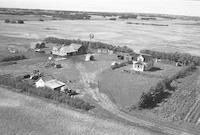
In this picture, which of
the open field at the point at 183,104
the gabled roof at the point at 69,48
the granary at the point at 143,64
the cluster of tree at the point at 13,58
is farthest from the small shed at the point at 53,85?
the gabled roof at the point at 69,48

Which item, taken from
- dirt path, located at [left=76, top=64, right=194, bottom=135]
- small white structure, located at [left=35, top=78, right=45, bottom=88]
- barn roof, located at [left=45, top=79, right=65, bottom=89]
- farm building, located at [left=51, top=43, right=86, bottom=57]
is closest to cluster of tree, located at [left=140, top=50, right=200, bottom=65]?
farm building, located at [left=51, top=43, right=86, bottom=57]

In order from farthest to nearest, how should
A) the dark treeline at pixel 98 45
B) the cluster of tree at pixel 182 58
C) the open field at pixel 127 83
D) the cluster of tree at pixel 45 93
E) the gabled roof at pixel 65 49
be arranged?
the dark treeline at pixel 98 45 → the gabled roof at pixel 65 49 → the cluster of tree at pixel 182 58 → the open field at pixel 127 83 → the cluster of tree at pixel 45 93

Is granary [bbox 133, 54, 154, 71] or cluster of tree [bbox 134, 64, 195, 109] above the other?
granary [bbox 133, 54, 154, 71]

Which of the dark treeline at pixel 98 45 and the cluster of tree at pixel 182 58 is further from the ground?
the dark treeline at pixel 98 45

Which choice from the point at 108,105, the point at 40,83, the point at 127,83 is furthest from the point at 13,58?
the point at 108,105

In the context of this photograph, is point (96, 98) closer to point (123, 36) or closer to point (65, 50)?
point (65, 50)

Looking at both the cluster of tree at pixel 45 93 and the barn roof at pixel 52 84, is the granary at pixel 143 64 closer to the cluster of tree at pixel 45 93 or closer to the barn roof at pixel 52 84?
the barn roof at pixel 52 84

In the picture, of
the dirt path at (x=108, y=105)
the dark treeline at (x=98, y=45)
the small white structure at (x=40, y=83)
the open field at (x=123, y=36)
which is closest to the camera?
the dirt path at (x=108, y=105)

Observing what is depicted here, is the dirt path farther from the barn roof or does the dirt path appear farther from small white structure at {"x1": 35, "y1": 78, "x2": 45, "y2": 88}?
small white structure at {"x1": 35, "y1": 78, "x2": 45, "y2": 88}

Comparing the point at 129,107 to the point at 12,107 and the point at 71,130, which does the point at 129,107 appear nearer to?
the point at 71,130
